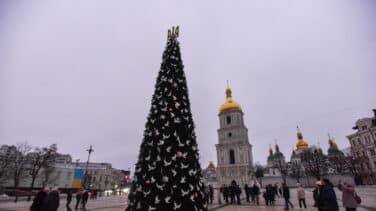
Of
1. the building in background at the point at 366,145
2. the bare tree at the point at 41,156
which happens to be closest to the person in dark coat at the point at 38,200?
the bare tree at the point at 41,156

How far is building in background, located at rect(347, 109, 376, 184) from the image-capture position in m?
41.6

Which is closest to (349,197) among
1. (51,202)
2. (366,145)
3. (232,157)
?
(51,202)

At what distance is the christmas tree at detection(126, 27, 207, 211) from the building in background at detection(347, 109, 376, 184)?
54.9 m

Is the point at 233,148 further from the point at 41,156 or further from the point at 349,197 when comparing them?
the point at 349,197

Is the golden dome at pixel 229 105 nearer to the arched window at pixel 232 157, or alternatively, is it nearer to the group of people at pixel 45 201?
the arched window at pixel 232 157

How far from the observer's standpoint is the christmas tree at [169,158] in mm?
3912

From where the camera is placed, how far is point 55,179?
49500 millimetres

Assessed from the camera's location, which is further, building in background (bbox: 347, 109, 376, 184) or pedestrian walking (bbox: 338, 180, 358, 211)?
building in background (bbox: 347, 109, 376, 184)

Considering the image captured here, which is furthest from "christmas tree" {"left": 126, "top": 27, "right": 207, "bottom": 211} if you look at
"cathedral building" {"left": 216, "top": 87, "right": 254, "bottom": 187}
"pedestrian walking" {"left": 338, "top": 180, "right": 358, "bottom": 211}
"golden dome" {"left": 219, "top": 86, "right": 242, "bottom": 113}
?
"golden dome" {"left": 219, "top": 86, "right": 242, "bottom": 113}

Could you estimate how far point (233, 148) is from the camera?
47.9 meters

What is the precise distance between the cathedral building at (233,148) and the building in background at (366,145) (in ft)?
80.7

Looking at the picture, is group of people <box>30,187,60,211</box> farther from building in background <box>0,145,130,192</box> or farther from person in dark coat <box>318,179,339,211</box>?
building in background <box>0,145,130,192</box>

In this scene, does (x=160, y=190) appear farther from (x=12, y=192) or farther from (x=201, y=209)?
(x=12, y=192)

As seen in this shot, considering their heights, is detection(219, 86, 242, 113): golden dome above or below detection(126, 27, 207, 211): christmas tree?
above
